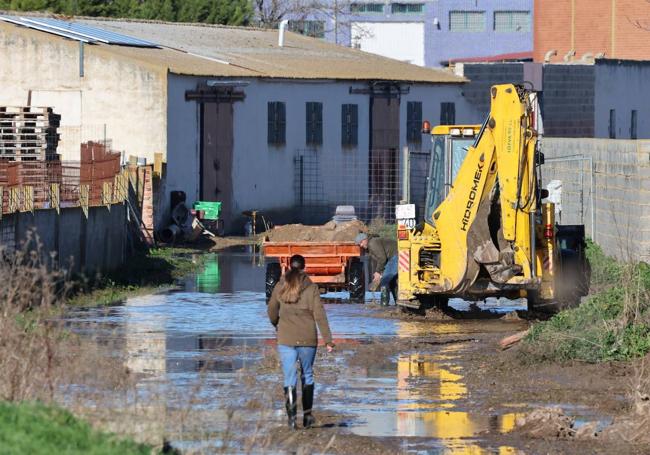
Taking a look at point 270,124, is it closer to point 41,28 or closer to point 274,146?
point 274,146

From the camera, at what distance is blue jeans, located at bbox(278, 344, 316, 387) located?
14.6m

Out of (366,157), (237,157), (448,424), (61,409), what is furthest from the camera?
(366,157)

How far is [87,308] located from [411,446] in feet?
39.1

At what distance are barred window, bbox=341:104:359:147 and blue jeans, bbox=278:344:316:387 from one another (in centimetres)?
3384

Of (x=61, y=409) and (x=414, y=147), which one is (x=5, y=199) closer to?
(x=61, y=409)

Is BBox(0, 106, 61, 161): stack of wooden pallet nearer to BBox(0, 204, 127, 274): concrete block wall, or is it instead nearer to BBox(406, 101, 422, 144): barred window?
BBox(0, 204, 127, 274): concrete block wall

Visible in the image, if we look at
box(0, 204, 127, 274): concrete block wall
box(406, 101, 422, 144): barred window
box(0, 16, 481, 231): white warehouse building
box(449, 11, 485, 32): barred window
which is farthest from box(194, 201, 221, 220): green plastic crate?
box(449, 11, 485, 32): barred window

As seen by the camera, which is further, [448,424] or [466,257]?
[466,257]

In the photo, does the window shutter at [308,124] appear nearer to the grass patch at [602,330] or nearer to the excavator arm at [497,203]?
the excavator arm at [497,203]

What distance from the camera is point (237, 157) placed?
44.4 meters

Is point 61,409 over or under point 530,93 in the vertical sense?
under

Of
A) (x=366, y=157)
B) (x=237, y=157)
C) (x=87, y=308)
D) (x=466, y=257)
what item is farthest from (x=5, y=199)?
(x=366, y=157)

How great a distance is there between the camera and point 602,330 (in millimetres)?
17891

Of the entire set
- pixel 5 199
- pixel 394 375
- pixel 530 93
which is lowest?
pixel 394 375
